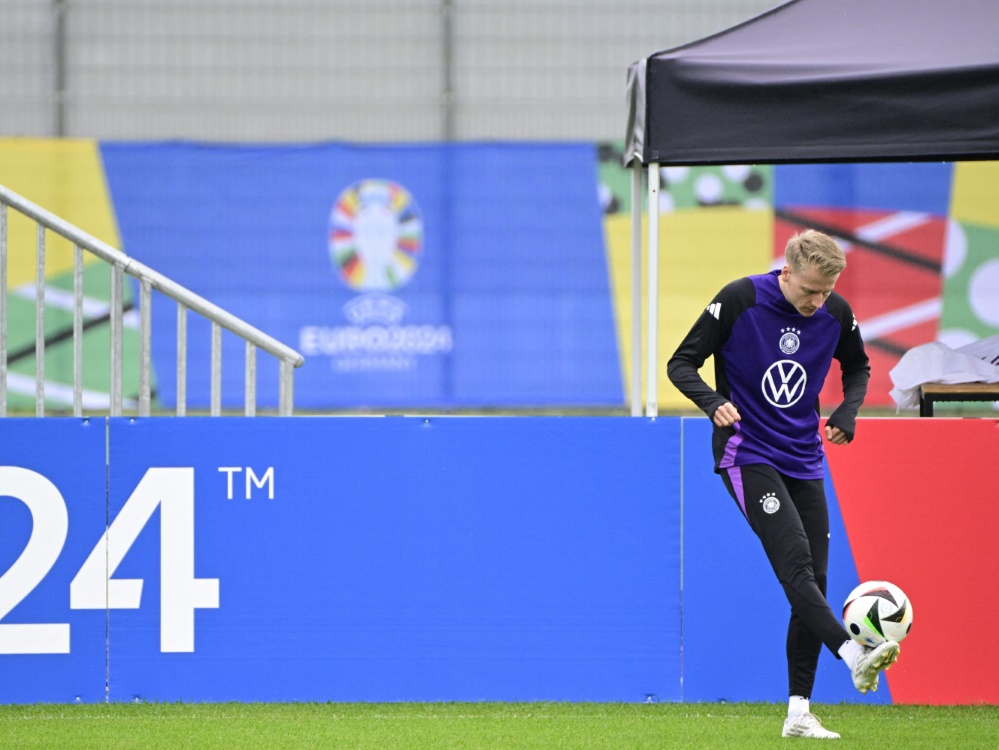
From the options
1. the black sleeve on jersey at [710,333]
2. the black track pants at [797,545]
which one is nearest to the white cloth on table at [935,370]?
the black track pants at [797,545]

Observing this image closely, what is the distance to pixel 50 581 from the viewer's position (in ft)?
15.7

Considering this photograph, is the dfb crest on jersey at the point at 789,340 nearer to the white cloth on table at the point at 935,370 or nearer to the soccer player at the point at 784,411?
the soccer player at the point at 784,411

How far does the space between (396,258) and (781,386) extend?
5.83 metres

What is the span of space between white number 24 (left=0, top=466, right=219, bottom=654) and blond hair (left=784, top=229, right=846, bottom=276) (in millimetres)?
2300

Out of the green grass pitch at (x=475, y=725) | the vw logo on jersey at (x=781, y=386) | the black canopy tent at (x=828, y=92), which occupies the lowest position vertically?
the green grass pitch at (x=475, y=725)

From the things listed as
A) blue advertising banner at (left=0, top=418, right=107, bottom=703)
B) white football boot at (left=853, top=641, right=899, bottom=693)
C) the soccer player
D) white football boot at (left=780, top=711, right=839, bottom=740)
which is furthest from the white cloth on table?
blue advertising banner at (left=0, top=418, right=107, bottom=703)

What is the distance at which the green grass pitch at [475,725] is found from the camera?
4.06m

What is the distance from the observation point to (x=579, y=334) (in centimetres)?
953

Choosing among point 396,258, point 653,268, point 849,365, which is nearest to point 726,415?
point 849,365

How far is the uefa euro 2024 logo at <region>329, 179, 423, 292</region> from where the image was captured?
31.4 ft

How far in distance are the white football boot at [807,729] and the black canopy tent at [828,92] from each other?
4.47ft

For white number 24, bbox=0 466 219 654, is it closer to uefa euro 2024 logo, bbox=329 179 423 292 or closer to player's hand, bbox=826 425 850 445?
player's hand, bbox=826 425 850 445

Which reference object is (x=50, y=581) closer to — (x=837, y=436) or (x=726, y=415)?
(x=726, y=415)

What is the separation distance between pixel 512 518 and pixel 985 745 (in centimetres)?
174
